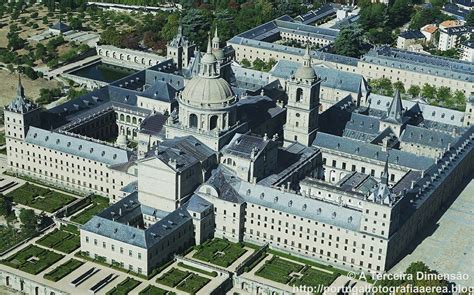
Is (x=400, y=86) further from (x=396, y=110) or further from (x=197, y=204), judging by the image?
(x=197, y=204)


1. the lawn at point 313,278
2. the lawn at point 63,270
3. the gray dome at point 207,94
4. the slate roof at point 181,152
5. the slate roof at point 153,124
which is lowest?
the lawn at point 313,278

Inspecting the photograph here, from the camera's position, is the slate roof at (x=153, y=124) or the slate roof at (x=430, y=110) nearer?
the slate roof at (x=153, y=124)

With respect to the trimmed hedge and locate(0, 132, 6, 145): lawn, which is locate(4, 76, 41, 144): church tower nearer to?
locate(0, 132, 6, 145): lawn

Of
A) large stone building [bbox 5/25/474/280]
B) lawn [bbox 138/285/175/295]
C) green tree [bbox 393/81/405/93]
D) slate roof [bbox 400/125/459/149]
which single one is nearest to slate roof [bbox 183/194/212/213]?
large stone building [bbox 5/25/474/280]

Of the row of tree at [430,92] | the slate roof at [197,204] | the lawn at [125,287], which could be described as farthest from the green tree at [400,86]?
the lawn at [125,287]

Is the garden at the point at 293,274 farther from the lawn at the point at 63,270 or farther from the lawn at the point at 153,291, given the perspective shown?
the lawn at the point at 63,270

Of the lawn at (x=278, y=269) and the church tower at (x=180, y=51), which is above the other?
the church tower at (x=180, y=51)

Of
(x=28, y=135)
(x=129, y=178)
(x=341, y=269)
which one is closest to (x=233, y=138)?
(x=129, y=178)
